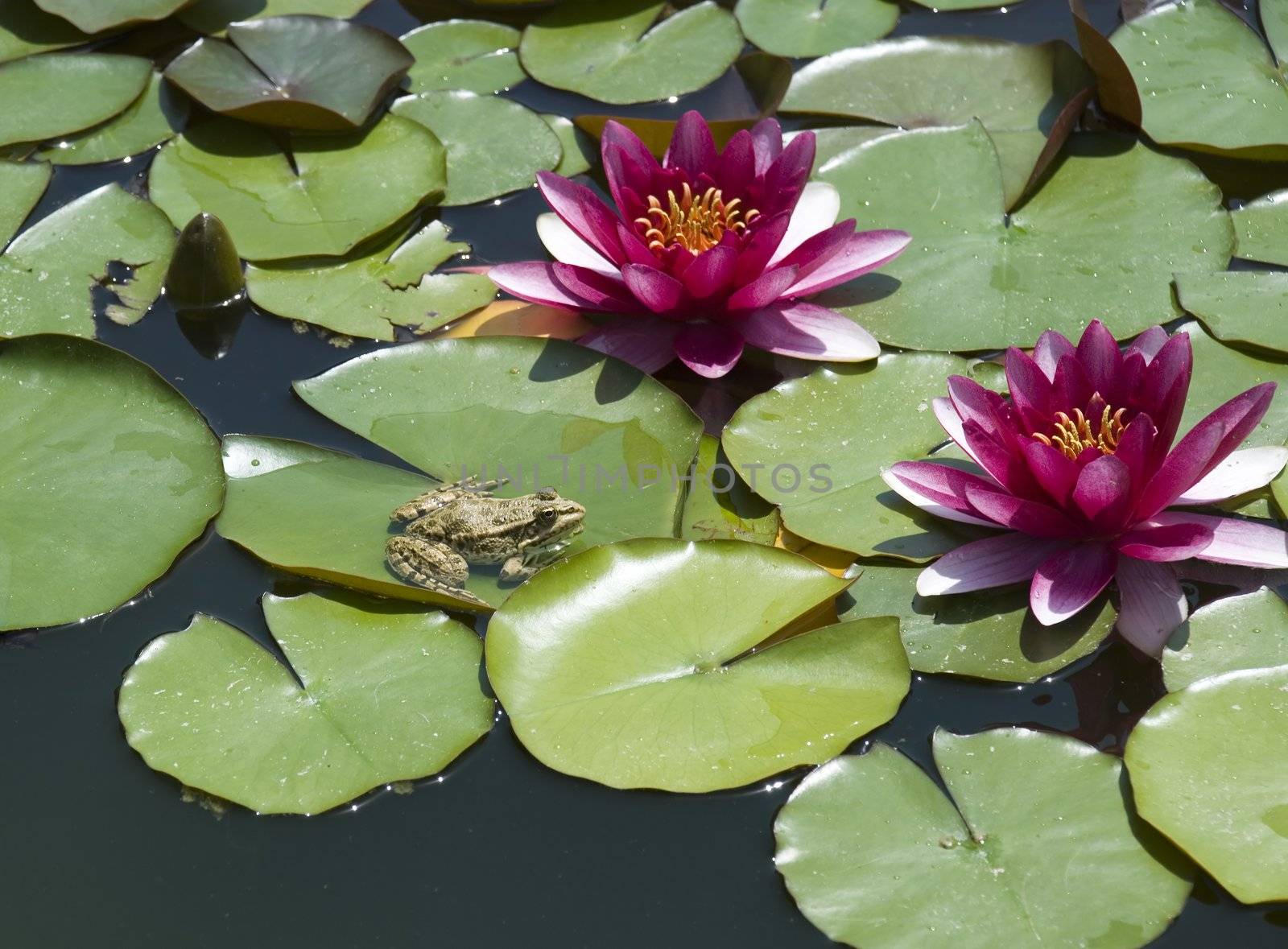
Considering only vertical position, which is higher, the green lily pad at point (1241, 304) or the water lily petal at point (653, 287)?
the water lily petal at point (653, 287)

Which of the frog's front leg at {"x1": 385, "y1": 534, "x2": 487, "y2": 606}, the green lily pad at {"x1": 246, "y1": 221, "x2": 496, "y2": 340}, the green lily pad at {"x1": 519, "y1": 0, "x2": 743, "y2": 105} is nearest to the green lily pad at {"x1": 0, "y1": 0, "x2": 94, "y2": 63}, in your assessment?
the green lily pad at {"x1": 246, "y1": 221, "x2": 496, "y2": 340}

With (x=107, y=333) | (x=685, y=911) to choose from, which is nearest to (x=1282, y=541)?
(x=685, y=911)

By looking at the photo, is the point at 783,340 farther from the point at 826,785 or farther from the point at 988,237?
the point at 826,785

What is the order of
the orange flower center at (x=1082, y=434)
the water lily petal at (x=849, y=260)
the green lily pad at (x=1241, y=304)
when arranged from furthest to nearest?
the water lily petal at (x=849, y=260) < the green lily pad at (x=1241, y=304) < the orange flower center at (x=1082, y=434)

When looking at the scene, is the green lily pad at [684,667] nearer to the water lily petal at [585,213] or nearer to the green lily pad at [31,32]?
the water lily petal at [585,213]

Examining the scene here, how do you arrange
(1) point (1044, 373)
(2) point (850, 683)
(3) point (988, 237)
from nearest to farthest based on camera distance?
1. (2) point (850, 683)
2. (1) point (1044, 373)
3. (3) point (988, 237)

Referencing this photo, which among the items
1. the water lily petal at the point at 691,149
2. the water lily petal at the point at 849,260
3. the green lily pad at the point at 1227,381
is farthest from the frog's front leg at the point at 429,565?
the green lily pad at the point at 1227,381
